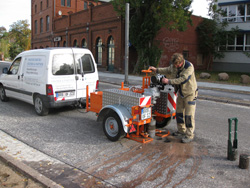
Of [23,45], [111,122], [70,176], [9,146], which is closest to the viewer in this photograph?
[70,176]

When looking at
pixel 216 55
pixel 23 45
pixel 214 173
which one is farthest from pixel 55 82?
pixel 23 45

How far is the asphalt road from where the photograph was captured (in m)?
3.90

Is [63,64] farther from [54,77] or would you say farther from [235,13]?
[235,13]

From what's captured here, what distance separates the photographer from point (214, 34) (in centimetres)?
3008

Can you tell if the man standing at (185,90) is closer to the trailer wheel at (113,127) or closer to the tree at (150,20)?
the trailer wheel at (113,127)

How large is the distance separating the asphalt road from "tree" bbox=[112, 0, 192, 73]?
14.7 metres

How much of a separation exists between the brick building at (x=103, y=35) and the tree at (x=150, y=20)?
2.37m

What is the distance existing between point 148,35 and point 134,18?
2093 mm

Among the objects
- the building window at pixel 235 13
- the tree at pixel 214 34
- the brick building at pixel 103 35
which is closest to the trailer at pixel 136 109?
the brick building at pixel 103 35

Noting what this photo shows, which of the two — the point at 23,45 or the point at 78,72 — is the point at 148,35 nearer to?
the point at 78,72

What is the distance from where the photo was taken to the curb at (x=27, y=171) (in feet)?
11.8

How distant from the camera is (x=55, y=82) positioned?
23.9 ft

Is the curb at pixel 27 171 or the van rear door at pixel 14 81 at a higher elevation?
the van rear door at pixel 14 81

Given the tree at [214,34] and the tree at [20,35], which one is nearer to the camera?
the tree at [214,34]
